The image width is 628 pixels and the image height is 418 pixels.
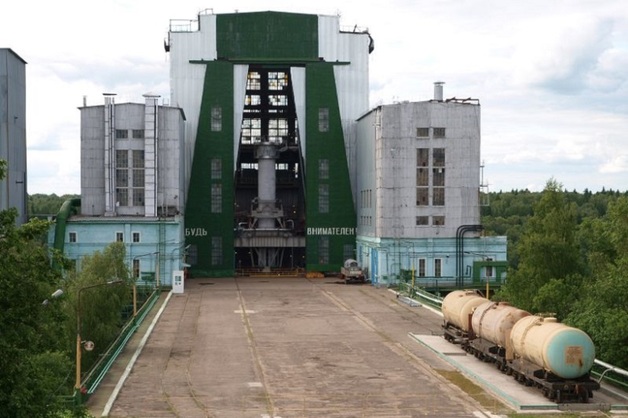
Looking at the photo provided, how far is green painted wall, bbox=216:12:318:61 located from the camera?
330ft

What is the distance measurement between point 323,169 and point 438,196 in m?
15.5

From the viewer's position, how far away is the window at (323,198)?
9875 centimetres

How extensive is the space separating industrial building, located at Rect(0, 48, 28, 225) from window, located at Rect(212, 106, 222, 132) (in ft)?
79.2

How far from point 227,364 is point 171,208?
45.5 meters

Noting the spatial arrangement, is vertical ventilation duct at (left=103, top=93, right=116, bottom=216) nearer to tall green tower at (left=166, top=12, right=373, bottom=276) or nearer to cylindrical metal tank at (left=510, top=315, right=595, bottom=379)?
tall green tower at (left=166, top=12, right=373, bottom=276)

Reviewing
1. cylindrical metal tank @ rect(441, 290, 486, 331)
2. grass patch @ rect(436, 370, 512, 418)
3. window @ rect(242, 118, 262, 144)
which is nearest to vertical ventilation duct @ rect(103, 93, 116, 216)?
window @ rect(242, 118, 262, 144)

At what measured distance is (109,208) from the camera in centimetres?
8738

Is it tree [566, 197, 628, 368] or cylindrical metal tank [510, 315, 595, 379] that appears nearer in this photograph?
cylindrical metal tank [510, 315, 595, 379]

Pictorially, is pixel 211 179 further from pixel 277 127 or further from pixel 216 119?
pixel 277 127

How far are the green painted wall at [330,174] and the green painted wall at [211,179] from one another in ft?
27.1

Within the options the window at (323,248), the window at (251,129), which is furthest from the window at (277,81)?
the window at (323,248)

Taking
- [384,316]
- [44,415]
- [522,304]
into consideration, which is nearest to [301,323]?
[384,316]

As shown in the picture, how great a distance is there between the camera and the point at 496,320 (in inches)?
1698

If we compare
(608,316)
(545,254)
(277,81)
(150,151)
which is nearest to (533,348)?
(608,316)
